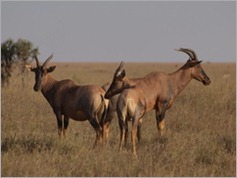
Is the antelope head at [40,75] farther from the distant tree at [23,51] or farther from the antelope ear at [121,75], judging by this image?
the distant tree at [23,51]

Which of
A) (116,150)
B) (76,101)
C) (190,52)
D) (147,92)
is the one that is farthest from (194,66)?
(116,150)

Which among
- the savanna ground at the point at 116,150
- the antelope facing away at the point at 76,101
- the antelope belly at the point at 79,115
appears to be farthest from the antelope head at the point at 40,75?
the antelope belly at the point at 79,115

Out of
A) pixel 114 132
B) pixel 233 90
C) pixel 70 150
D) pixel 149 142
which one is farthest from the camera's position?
pixel 233 90

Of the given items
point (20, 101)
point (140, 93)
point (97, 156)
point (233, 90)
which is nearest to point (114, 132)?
point (140, 93)

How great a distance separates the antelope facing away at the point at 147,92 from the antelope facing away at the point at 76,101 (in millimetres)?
588

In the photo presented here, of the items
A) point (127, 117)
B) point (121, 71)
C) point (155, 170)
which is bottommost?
point (155, 170)

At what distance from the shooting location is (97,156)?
24.9 feet

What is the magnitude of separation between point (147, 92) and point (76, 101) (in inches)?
60.7

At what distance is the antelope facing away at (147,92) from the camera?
825 centimetres

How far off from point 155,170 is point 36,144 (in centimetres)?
248

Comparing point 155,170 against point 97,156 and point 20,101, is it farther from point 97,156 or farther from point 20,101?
point 20,101

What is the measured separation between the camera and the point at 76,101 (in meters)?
9.65

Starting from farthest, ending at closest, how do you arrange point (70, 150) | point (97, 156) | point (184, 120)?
point (184, 120), point (70, 150), point (97, 156)

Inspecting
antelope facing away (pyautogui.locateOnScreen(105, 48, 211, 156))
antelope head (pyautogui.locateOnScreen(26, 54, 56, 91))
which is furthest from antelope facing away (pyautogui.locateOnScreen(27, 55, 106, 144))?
antelope facing away (pyautogui.locateOnScreen(105, 48, 211, 156))
